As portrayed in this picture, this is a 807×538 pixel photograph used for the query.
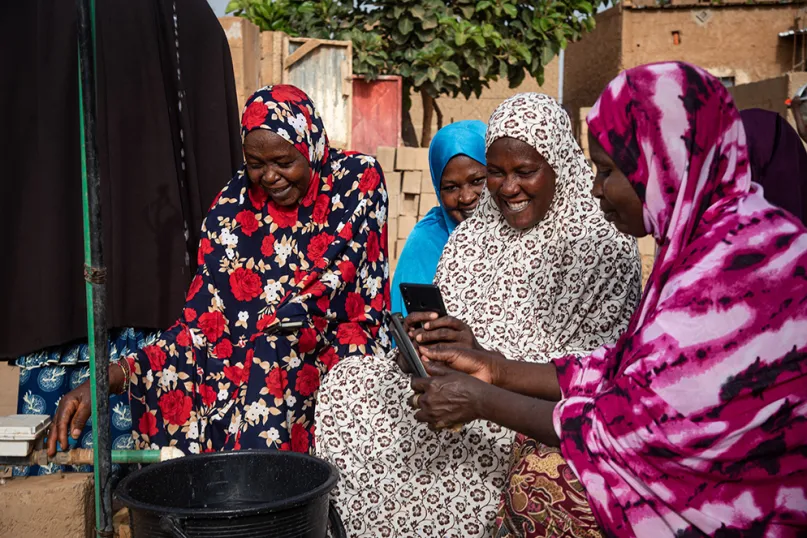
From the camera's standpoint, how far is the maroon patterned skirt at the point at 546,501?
244 centimetres

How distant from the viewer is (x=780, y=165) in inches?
114

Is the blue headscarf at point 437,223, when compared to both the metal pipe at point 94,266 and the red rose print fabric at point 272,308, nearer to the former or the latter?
the red rose print fabric at point 272,308

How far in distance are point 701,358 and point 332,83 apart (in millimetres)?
10714

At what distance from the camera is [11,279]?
3.53 meters

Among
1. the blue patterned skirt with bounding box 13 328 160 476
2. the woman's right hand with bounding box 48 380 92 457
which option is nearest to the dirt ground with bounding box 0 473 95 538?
the woman's right hand with bounding box 48 380 92 457

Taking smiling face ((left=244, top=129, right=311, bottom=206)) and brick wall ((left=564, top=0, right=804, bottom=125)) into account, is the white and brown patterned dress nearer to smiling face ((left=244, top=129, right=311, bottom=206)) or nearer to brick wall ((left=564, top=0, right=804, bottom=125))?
smiling face ((left=244, top=129, right=311, bottom=206))

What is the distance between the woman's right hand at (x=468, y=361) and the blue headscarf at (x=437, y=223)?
1.90 metres

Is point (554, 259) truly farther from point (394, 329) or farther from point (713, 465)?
point (713, 465)

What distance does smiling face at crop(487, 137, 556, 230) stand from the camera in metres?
3.45

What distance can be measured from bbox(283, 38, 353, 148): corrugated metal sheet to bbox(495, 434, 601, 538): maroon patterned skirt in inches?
392

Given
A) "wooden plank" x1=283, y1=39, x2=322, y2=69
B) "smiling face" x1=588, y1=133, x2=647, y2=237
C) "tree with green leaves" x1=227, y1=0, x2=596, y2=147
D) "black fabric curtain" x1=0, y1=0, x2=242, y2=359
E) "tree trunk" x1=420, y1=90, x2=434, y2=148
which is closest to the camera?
"smiling face" x1=588, y1=133, x2=647, y2=237

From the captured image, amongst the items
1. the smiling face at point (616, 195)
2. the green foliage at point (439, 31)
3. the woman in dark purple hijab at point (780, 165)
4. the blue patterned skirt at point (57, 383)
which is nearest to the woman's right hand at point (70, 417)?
the blue patterned skirt at point (57, 383)

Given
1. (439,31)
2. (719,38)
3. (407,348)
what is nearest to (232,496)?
(407,348)

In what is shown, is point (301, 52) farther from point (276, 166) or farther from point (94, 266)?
point (94, 266)
